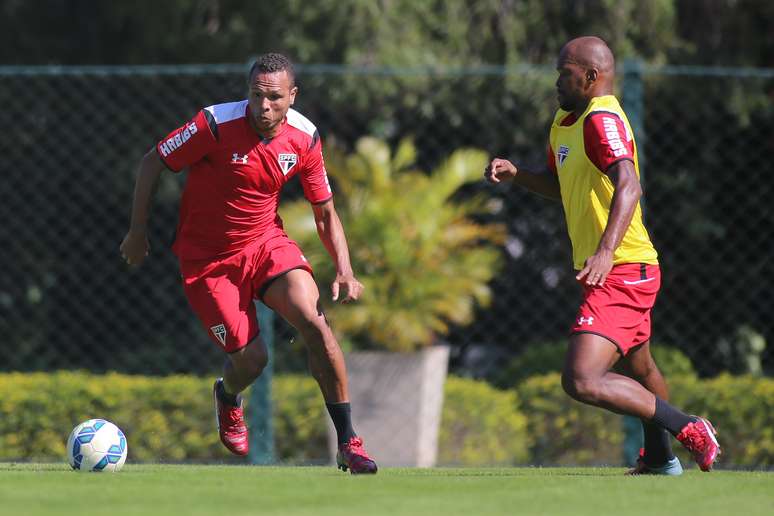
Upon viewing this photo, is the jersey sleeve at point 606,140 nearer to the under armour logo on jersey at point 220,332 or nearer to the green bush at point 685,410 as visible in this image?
the under armour logo on jersey at point 220,332

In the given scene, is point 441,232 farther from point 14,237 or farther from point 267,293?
point 14,237

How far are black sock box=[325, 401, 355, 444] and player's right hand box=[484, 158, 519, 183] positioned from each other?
1.36 meters

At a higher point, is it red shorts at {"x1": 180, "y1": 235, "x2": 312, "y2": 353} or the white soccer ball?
red shorts at {"x1": 180, "y1": 235, "x2": 312, "y2": 353}

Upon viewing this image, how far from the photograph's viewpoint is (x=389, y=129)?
12.4 meters

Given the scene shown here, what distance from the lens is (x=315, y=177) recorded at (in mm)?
7008

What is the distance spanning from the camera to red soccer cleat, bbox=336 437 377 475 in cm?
642

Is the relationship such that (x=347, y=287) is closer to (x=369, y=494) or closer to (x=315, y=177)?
(x=315, y=177)

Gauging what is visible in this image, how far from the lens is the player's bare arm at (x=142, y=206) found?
6789 millimetres

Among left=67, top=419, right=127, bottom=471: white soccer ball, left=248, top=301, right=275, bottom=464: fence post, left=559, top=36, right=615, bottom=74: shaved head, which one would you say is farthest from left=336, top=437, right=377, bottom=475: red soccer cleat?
left=248, top=301, right=275, bottom=464: fence post

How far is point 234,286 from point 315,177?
0.71 metres

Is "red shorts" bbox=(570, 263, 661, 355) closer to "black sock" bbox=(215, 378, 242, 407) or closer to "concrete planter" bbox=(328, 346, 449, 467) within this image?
"black sock" bbox=(215, 378, 242, 407)

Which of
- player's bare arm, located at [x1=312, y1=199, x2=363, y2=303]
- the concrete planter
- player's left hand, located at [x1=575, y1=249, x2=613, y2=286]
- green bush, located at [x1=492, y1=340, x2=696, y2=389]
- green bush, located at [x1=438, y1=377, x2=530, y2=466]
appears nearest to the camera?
player's left hand, located at [x1=575, y1=249, x2=613, y2=286]

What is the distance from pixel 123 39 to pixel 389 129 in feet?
10.6

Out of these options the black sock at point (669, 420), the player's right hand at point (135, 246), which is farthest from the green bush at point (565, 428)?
the player's right hand at point (135, 246)
